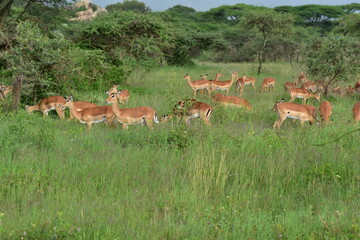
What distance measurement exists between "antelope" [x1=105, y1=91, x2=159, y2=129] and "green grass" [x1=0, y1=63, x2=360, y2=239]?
0.51 m

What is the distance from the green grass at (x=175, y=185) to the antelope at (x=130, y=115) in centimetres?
51

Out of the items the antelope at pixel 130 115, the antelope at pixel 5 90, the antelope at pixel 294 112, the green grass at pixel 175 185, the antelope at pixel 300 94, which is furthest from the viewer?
the antelope at pixel 300 94

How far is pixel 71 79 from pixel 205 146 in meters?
5.65

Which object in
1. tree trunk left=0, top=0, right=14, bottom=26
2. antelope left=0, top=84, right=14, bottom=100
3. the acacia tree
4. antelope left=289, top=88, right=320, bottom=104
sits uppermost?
tree trunk left=0, top=0, right=14, bottom=26

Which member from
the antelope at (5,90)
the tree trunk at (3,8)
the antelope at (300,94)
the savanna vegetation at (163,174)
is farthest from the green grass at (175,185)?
the tree trunk at (3,8)

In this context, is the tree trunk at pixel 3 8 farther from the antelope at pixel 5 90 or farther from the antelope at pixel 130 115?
the antelope at pixel 130 115

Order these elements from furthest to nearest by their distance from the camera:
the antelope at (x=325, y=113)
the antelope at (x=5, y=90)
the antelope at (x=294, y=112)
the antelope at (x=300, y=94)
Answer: the antelope at (x=300, y=94) < the antelope at (x=5, y=90) < the antelope at (x=294, y=112) < the antelope at (x=325, y=113)

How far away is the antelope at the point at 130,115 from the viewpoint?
761cm

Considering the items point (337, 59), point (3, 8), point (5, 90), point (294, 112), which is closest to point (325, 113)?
point (294, 112)

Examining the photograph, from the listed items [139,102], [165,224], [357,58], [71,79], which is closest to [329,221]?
[165,224]

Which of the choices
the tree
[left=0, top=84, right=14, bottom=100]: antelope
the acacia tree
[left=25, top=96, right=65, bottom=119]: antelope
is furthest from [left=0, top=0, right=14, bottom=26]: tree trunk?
the acacia tree

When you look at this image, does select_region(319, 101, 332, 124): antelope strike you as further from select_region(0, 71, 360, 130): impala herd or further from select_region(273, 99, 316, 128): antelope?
select_region(273, 99, 316, 128): antelope

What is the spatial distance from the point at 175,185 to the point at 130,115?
3.49 metres

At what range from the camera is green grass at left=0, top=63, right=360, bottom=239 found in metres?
3.27
